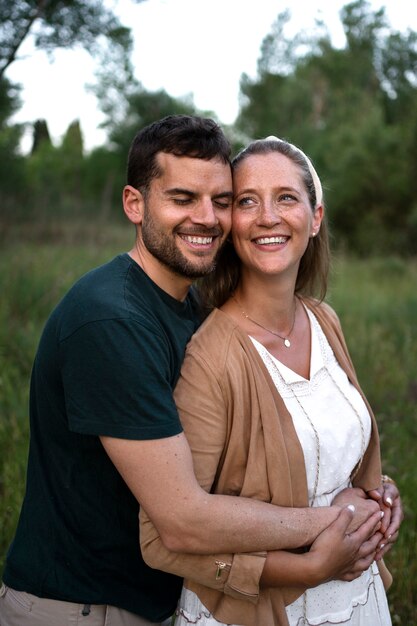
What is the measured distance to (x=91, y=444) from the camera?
2133 mm

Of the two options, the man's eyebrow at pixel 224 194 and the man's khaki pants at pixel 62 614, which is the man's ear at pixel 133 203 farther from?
the man's khaki pants at pixel 62 614

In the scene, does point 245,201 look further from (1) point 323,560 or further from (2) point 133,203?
(1) point 323,560

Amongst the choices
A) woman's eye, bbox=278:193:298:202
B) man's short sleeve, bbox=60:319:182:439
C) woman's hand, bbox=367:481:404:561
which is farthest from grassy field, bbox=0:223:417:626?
man's short sleeve, bbox=60:319:182:439

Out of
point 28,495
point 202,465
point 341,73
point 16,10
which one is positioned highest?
point 341,73

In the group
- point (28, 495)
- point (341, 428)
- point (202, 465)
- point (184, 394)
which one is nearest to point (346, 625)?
point (341, 428)

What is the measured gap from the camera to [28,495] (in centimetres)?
230

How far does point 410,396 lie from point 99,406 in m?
4.01

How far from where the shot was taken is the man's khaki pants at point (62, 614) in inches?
85.6

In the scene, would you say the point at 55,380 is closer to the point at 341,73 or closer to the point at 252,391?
the point at 252,391

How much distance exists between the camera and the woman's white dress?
2.24m

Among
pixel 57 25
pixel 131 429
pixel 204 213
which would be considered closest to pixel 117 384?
pixel 131 429

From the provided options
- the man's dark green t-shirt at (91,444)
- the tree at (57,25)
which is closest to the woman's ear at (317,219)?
the man's dark green t-shirt at (91,444)

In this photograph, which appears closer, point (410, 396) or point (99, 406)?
point (99, 406)

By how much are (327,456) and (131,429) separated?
2.51 ft
